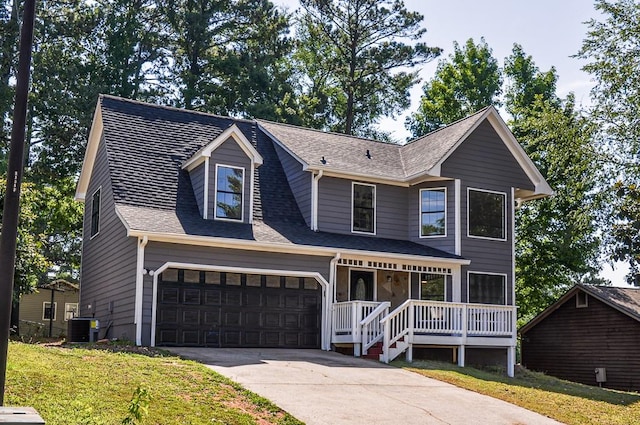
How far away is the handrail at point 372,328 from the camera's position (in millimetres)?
19922

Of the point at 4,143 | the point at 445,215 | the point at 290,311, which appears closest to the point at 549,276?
the point at 445,215

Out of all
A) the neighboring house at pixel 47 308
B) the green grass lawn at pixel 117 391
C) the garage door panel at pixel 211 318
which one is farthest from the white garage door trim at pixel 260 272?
the neighboring house at pixel 47 308

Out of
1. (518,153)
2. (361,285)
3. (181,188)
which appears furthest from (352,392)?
(518,153)

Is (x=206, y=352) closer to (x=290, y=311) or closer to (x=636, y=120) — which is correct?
(x=290, y=311)

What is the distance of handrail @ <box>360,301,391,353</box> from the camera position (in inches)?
784

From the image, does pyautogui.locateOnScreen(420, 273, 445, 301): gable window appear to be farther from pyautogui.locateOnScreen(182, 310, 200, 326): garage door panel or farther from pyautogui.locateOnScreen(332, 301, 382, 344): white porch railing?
pyautogui.locateOnScreen(182, 310, 200, 326): garage door panel

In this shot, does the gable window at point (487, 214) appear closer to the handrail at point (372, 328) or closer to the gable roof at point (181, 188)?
the gable roof at point (181, 188)

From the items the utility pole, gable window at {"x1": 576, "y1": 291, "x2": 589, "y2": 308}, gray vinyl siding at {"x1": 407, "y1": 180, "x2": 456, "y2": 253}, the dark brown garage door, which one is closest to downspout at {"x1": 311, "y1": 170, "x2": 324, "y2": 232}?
the dark brown garage door

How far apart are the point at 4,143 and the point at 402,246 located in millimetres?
18768

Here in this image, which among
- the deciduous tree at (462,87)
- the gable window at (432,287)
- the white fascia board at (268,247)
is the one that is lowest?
the gable window at (432,287)

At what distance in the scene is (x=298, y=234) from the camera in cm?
2173

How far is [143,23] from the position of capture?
38.1m

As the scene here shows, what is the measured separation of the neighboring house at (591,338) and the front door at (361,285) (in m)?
8.13

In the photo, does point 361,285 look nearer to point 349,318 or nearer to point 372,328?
point 349,318
